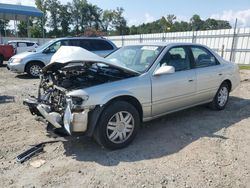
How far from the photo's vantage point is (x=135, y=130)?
13.9 ft

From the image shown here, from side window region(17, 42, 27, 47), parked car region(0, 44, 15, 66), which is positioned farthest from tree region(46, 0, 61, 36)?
parked car region(0, 44, 15, 66)

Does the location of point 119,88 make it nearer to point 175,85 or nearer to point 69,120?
point 69,120

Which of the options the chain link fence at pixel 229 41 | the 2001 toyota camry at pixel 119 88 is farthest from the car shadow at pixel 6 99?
the chain link fence at pixel 229 41

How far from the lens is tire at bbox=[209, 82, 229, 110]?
19.9 ft

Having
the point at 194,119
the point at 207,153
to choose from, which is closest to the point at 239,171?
the point at 207,153

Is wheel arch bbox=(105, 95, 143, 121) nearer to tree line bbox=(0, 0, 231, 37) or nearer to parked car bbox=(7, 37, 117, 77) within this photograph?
parked car bbox=(7, 37, 117, 77)

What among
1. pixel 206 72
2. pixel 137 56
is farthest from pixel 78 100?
pixel 206 72

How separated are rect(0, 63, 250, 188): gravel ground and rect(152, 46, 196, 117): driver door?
1.59 ft

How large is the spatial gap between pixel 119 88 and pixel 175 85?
1266mm

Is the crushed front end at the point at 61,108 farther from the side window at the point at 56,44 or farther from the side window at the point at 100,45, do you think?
the side window at the point at 100,45

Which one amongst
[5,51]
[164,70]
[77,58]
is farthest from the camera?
[5,51]

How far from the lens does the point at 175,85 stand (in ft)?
15.7

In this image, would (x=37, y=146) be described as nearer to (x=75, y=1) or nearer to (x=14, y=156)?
(x=14, y=156)

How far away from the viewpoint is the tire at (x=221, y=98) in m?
6.06
